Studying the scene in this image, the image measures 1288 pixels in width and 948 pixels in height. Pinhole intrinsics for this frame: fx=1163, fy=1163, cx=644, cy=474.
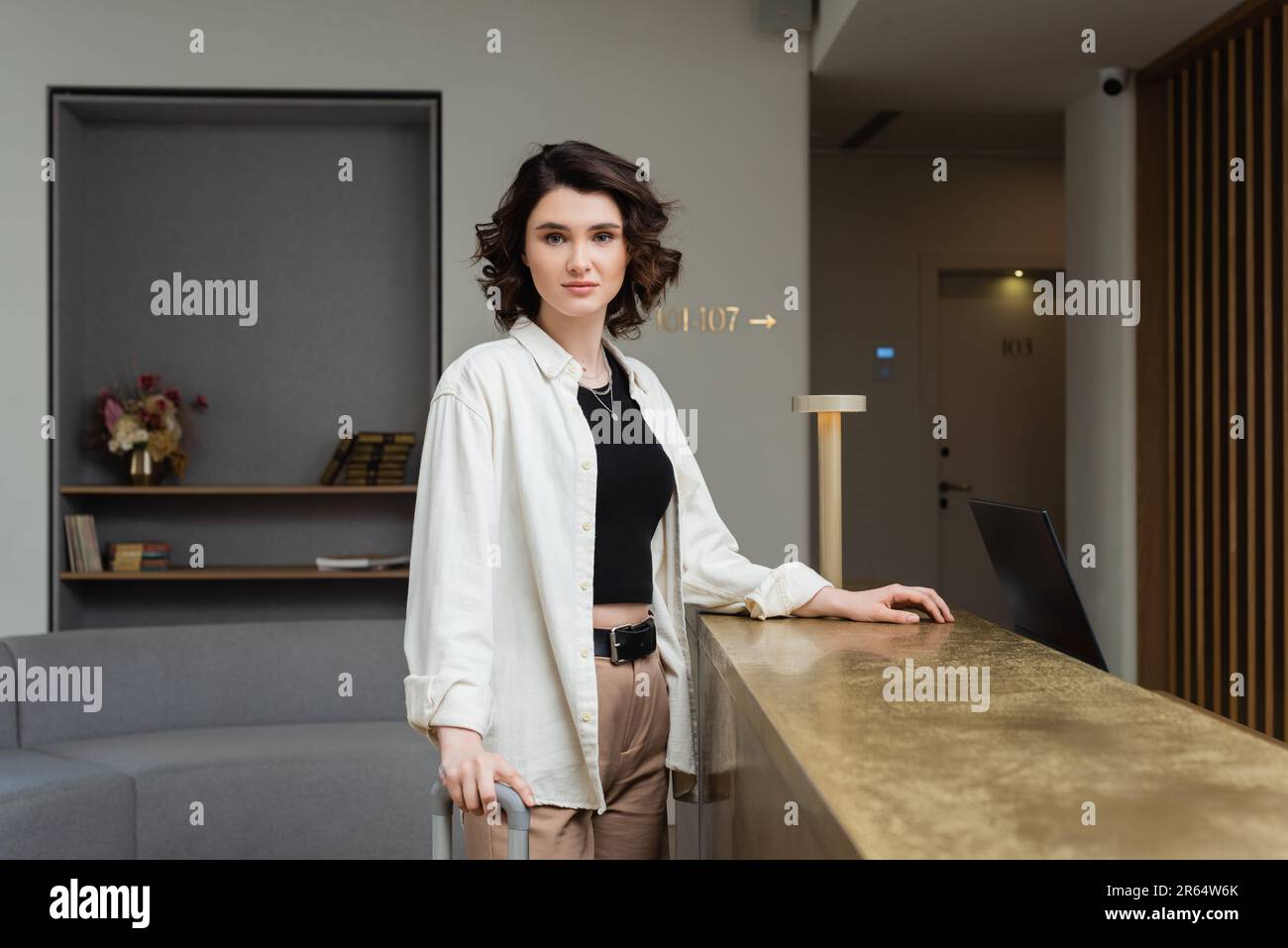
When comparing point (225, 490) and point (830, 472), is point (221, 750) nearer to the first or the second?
point (225, 490)

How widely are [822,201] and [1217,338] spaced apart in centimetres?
298

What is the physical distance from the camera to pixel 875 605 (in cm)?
179

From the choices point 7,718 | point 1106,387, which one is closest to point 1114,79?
point 1106,387

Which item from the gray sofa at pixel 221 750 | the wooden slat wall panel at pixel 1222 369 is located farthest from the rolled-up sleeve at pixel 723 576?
the wooden slat wall panel at pixel 1222 369

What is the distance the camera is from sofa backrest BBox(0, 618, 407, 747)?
3.60 m

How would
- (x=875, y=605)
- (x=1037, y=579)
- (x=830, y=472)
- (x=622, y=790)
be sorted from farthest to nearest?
(x=830, y=472)
(x=1037, y=579)
(x=875, y=605)
(x=622, y=790)

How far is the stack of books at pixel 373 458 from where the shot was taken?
452cm

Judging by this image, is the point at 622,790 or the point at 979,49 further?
the point at 979,49

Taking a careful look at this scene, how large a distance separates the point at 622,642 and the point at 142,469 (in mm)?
3439

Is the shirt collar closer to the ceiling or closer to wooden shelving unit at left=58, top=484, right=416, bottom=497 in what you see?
the ceiling

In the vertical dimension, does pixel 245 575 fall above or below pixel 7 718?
above

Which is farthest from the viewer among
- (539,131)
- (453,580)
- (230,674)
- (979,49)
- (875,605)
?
(539,131)

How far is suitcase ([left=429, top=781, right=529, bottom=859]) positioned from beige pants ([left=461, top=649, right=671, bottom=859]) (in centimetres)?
23
